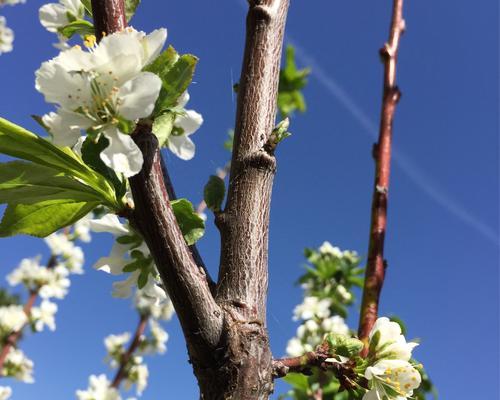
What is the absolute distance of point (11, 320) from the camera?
6.17m

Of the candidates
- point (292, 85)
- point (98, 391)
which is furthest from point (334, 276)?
point (98, 391)

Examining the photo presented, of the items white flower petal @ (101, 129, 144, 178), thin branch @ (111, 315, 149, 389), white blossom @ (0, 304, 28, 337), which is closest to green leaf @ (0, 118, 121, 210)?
white flower petal @ (101, 129, 144, 178)

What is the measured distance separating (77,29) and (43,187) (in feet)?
1.41

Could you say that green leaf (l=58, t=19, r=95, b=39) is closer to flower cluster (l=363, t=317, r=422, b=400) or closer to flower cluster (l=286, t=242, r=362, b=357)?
flower cluster (l=363, t=317, r=422, b=400)

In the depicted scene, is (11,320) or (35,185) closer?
(35,185)

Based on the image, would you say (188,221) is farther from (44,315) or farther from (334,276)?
(44,315)

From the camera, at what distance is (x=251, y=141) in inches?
33.0

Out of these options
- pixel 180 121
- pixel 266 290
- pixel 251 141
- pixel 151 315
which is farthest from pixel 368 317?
pixel 151 315

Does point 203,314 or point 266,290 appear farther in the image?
point 266,290

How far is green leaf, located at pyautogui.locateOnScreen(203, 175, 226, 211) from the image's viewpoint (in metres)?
0.81

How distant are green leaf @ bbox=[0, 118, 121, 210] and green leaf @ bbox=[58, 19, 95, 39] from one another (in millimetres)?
377

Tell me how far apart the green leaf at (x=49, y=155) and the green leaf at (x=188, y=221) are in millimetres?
90

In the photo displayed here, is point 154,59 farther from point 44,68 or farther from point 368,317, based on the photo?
point 368,317

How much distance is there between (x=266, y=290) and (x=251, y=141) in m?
0.25
